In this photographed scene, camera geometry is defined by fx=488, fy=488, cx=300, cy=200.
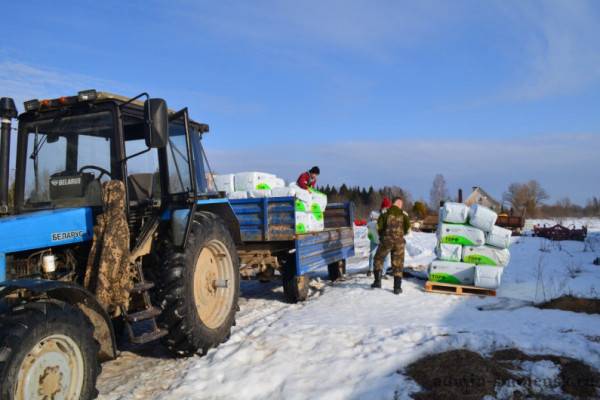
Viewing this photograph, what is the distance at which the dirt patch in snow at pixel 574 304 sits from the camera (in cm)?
640

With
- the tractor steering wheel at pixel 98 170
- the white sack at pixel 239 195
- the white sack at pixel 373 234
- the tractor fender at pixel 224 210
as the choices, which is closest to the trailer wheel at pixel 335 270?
the white sack at pixel 373 234

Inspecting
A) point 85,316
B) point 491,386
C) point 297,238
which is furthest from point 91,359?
point 297,238

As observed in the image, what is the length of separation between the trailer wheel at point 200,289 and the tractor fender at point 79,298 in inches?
28.1

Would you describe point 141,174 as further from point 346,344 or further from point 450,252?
point 450,252

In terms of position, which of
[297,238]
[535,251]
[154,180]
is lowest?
[535,251]

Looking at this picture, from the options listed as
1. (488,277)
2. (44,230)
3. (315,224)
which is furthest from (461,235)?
(44,230)

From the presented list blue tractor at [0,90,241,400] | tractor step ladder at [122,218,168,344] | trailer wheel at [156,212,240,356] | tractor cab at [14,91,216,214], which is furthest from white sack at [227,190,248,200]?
tractor step ladder at [122,218,168,344]

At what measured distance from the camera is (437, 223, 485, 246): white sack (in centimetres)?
814

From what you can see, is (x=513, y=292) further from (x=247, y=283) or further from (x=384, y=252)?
(x=247, y=283)

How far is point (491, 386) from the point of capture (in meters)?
3.90

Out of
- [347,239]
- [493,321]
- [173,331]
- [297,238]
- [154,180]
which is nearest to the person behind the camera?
[173,331]

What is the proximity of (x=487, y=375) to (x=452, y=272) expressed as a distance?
4.17m

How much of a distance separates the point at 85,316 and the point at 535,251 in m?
15.4

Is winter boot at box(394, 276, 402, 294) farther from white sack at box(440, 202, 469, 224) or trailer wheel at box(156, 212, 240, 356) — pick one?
trailer wheel at box(156, 212, 240, 356)
